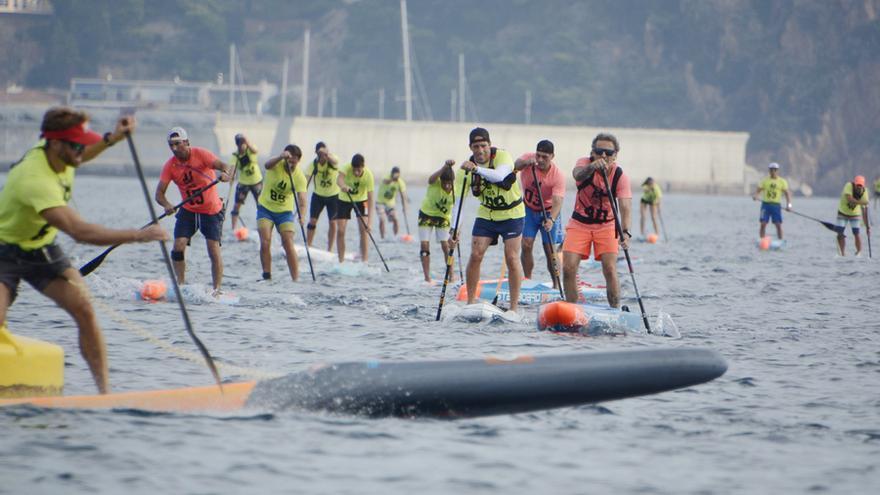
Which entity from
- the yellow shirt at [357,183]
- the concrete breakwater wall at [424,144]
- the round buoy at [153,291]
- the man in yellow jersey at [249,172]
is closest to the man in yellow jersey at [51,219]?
the round buoy at [153,291]

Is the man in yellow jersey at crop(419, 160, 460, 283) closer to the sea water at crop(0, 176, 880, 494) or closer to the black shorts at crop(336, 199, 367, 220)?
the sea water at crop(0, 176, 880, 494)

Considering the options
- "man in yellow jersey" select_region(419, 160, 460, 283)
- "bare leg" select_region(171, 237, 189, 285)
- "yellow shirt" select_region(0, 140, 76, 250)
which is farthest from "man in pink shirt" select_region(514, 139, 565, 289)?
"yellow shirt" select_region(0, 140, 76, 250)

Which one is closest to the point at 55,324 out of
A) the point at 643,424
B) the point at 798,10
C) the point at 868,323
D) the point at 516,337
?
the point at 516,337

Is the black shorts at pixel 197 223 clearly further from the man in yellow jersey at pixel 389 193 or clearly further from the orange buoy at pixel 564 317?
the man in yellow jersey at pixel 389 193

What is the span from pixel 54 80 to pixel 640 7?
68008mm

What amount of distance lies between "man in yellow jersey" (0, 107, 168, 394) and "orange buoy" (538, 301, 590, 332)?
5.65 metres

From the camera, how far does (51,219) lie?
7625 millimetres

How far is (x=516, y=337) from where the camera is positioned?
12.4 m

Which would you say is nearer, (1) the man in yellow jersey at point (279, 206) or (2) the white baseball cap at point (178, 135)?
(2) the white baseball cap at point (178, 135)

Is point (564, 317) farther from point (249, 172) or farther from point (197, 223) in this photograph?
point (249, 172)

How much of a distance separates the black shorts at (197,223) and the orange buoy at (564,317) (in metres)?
4.01

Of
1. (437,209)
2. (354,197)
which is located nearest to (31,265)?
(437,209)

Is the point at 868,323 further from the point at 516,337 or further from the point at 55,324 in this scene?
the point at 55,324

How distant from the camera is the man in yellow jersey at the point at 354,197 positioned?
20.8 metres
